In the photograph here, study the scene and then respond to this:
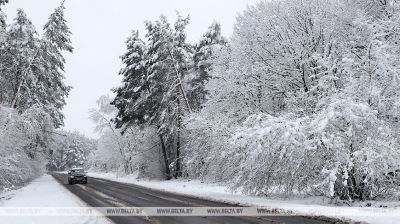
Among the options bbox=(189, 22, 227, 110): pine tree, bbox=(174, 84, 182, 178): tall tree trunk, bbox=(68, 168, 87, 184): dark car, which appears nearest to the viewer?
bbox=(174, 84, 182, 178): tall tree trunk

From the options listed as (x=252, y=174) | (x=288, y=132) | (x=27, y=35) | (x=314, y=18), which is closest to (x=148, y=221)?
(x=288, y=132)

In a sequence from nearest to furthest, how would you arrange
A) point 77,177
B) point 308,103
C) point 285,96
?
point 308,103, point 285,96, point 77,177

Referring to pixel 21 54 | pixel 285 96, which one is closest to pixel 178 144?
pixel 21 54

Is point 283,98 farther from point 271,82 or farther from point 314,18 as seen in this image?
point 314,18

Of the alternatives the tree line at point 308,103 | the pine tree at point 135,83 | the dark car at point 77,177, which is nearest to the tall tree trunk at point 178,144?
the pine tree at point 135,83

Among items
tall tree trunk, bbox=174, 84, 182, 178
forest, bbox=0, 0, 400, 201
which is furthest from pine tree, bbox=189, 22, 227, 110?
tall tree trunk, bbox=174, 84, 182, 178

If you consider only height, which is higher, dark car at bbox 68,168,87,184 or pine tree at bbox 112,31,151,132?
pine tree at bbox 112,31,151,132

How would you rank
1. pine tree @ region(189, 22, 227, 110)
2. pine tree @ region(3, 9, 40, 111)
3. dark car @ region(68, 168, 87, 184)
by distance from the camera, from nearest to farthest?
pine tree @ region(3, 9, 40, 111) → pine tree @ region(189, 22, 227, 110) → dark car @ region(68, 168, 87, 184)

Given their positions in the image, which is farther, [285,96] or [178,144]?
[178,144]

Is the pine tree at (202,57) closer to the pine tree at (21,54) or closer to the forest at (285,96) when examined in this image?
the forest at (285,96)

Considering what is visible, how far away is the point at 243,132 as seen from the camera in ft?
56.0

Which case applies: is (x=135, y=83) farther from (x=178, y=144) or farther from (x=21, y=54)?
(x=21, y=54)

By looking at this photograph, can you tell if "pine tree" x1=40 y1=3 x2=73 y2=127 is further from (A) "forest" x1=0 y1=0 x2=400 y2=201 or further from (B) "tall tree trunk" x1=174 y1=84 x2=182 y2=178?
(B) "tall tree trunk" x1=174 y1=84 x2=182 y2=178

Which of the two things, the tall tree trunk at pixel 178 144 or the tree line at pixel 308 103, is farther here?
the tall tree trunk at pixel 178 144
